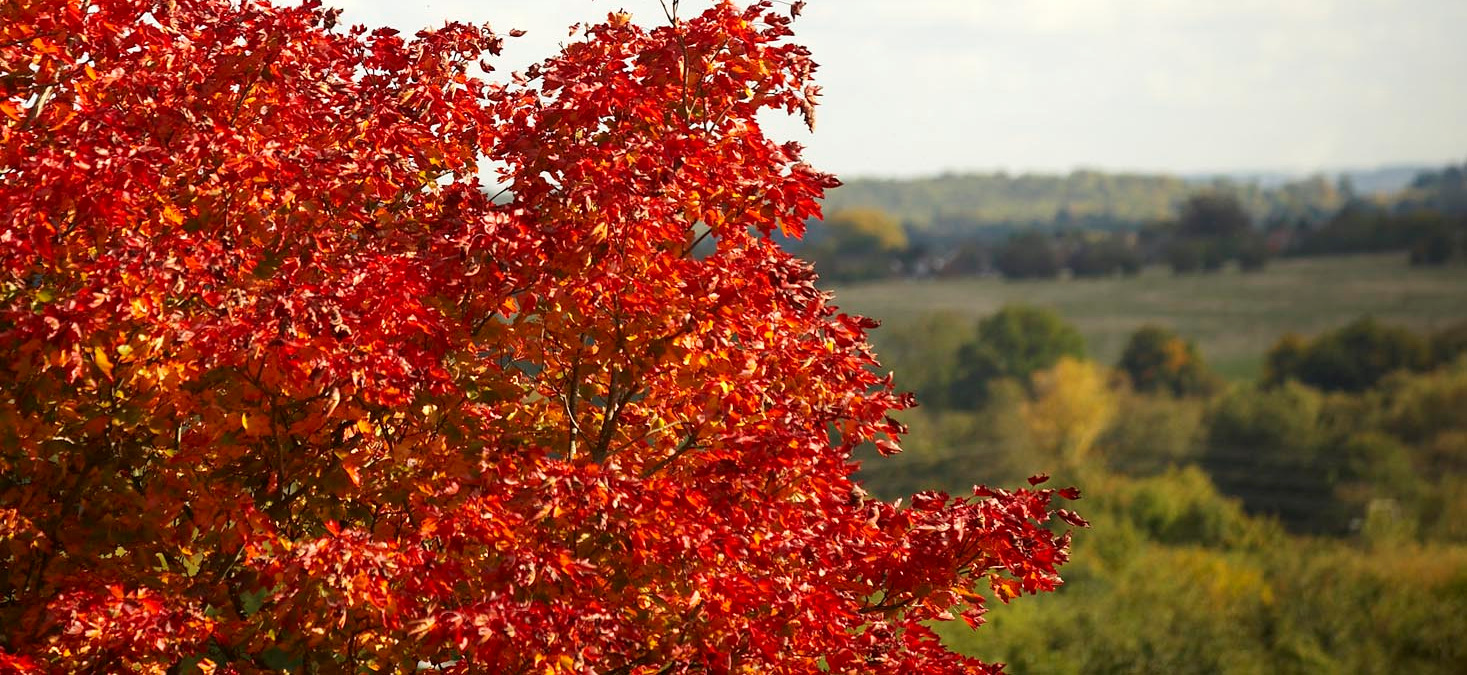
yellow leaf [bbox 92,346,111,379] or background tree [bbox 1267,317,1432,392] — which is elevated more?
yellow leaf [bbox 92,346,111,379]

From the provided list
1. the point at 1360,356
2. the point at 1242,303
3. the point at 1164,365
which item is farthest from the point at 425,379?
the point at 1242,303

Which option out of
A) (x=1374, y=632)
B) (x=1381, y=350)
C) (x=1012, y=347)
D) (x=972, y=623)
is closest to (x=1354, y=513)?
(x=1381, y=350)

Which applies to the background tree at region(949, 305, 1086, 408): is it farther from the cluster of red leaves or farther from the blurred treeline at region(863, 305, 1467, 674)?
the cluster of red leaves

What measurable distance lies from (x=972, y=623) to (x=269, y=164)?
15.0 ft

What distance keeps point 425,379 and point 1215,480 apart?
115228 mm

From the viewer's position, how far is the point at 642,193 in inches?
324

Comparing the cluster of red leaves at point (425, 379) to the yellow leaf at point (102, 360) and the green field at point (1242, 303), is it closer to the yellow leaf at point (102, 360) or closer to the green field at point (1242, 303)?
the yellow leaf at point (102, 360)

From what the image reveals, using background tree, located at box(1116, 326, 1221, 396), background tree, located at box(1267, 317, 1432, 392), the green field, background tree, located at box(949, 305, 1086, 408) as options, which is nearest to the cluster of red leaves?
background tree, located at box(949, 305, 1086, 408)

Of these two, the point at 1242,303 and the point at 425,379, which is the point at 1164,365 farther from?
the point at 425,379

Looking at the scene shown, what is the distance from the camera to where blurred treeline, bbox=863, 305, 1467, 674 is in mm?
40781

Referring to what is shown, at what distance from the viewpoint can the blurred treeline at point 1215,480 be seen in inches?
1606

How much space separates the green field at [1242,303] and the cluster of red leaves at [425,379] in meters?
162

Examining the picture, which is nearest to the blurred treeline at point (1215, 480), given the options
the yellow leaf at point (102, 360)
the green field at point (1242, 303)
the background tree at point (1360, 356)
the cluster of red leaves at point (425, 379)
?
the background tree at point (1360, 356)

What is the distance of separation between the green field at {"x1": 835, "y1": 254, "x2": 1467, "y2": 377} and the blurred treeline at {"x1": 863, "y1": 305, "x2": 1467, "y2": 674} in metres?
13.1
